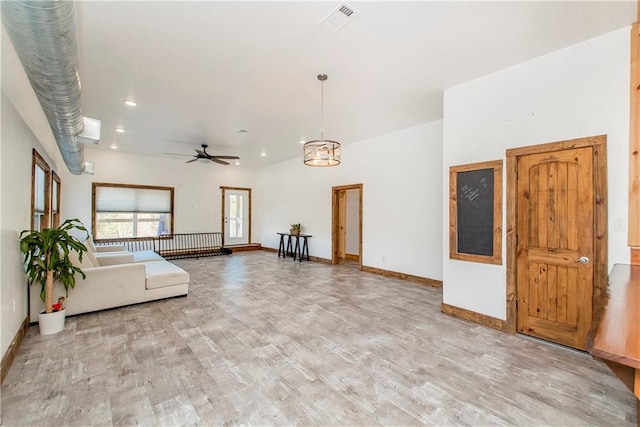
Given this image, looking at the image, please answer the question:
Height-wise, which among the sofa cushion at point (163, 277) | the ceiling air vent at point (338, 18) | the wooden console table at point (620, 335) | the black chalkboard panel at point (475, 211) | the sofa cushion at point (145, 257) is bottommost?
the sofa cushion at point (163, 277)

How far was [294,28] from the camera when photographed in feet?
8.74

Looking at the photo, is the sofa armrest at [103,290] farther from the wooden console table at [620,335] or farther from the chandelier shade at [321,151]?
the wooden console table at [620,335]

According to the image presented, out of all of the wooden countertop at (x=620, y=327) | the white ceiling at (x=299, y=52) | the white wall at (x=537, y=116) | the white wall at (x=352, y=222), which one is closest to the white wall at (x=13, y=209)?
the white ceiling at (x=299, y=52)

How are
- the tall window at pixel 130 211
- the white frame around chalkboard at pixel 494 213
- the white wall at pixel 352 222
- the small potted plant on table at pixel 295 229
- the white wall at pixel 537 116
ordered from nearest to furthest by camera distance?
1. the white wall at pixel 537 116
2. the white frame around chalkboard at pixel 494 213
3. the tall window at pixel 130 211
4. the small potted plant on table at pixel 295 229
5. the white wall at pixel 352 222

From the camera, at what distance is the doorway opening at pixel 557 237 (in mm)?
2816

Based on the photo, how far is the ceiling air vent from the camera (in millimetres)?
2389

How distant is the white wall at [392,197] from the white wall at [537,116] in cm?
150

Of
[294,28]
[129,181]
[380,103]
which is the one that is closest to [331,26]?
[294,28]

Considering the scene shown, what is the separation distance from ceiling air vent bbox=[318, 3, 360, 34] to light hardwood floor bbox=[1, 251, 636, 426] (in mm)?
3063

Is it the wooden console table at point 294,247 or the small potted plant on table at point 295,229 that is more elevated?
the small potted plant on table at point 295,229

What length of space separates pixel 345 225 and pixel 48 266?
262 inches

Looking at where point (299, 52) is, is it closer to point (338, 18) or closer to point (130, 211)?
point (338, 18)

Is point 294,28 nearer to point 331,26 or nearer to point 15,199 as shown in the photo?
point 331,26

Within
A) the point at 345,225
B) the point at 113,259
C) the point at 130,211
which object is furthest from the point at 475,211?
the point at 130,211
